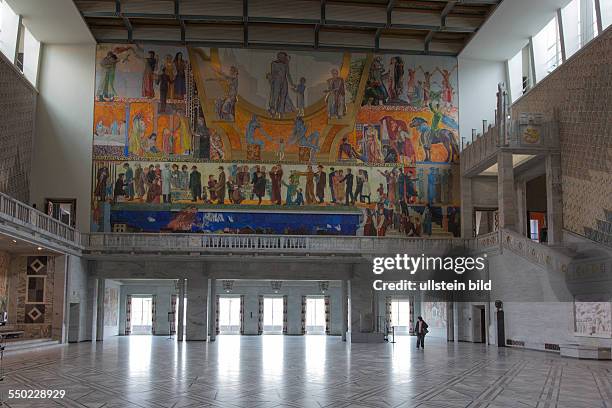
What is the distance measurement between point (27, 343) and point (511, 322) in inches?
776

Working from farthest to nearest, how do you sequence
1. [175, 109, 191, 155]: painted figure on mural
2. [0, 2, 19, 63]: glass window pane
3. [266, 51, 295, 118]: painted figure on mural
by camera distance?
[266, 51, 295, 118]: painted figure on mural → [175, 109, 191, 155]: painted figure on mural → [0, 2, 19, 63]: glass window pane

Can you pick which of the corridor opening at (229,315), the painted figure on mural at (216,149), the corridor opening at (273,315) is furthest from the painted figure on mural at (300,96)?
the corridor opening at (229,315)

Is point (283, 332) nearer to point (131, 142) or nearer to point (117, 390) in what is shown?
point (131, 142)

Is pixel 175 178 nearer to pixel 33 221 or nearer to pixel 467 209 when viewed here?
pixel 33 221

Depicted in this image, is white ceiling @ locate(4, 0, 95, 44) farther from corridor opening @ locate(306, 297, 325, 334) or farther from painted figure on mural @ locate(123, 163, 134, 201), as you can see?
corridor opening @ locate(306, 297, 325, 334)

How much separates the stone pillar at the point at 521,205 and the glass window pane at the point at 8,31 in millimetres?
25283

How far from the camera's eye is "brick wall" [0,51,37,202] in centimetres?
3014

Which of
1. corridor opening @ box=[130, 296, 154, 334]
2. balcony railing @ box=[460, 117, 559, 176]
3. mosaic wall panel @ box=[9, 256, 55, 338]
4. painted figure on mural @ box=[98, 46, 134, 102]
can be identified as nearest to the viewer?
balcony railing @ box=[460, 117, 559, 176]

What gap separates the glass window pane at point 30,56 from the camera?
34.4m

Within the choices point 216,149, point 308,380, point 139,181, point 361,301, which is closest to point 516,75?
point 361,301

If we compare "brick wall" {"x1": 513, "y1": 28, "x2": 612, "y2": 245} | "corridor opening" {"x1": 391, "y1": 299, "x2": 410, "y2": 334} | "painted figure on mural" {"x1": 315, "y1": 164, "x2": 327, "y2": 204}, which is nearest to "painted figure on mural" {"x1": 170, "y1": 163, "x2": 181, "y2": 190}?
"painted figure on mural" {"x1": 315, "y1": 164, "x2": 327, "y2": 204}

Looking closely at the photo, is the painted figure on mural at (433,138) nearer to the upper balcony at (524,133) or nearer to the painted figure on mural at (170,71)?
the upper balcony at (524,133)

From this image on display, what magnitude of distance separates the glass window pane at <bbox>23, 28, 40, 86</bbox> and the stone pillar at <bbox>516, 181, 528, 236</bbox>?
82.6ft

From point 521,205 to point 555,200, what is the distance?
16.2 ft
